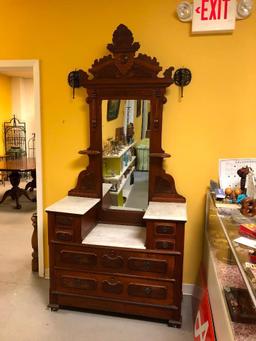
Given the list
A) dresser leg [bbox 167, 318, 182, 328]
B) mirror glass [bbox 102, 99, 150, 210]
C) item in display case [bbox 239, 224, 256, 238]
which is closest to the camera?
item in display case [bbox 239, 224, 256, 238]

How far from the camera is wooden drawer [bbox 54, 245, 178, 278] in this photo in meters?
2.12

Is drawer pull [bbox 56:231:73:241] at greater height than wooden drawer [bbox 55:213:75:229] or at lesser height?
lesser

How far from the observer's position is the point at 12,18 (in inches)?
101

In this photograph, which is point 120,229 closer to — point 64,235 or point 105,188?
point 105,188

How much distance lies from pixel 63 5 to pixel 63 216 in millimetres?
1735

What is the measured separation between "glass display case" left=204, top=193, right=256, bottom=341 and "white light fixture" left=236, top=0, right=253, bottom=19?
1.40 m

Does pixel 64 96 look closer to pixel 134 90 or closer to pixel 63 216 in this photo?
pixel 134 90

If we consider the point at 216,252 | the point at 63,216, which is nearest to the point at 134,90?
the point at 63,216

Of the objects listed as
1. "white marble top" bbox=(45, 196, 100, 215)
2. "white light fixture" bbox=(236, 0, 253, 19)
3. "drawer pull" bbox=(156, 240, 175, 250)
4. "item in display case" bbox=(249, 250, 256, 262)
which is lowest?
"drawer pull" bbox=(156, 240, 175, 250)

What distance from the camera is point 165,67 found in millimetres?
2395

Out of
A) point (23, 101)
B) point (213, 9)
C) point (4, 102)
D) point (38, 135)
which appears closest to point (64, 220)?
point (38, 135)

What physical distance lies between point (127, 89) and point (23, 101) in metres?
5.63

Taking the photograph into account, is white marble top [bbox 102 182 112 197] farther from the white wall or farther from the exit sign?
the white wall

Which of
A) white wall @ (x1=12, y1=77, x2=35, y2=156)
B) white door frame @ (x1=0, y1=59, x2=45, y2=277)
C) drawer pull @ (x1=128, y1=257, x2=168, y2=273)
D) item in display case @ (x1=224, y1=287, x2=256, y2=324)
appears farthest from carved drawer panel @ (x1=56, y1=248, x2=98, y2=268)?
white wall @ (x1=12, y1=77, x2=35, y2=156)
